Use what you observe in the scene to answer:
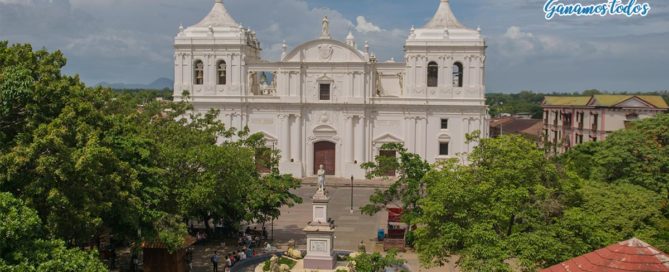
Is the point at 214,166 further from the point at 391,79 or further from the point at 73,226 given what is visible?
the point at 391,79

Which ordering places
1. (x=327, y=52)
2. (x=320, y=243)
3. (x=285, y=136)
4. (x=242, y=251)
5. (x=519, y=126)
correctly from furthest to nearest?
(x=519, y=126)
(x=285, y=136)
(x=327, y=52)
(x=242, y=251)
(x=320, y=243)

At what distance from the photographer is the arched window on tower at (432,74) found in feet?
165

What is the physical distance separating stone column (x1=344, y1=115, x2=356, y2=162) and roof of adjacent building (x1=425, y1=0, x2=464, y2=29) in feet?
31.1

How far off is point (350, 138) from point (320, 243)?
83.6ft

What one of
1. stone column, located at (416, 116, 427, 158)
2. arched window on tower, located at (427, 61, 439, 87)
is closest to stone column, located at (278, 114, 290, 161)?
stone column, located at (416, 116, 427, 158)

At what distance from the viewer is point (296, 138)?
168 ft

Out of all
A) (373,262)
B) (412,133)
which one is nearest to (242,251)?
(373,262)

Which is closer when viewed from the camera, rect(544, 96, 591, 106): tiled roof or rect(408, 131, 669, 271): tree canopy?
rect(408, 131, 669, 271): tree canopy

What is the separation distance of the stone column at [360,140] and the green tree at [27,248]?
35.7 m

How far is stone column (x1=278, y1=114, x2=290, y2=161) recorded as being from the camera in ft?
168

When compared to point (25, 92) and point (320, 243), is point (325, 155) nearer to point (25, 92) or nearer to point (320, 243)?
point (320, 243)

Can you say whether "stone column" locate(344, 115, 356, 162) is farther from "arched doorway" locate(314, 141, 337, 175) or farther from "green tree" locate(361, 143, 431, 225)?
"green tree" locate(361, 143, 431, 225)

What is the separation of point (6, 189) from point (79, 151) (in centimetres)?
210

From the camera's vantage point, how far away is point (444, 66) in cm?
4962
